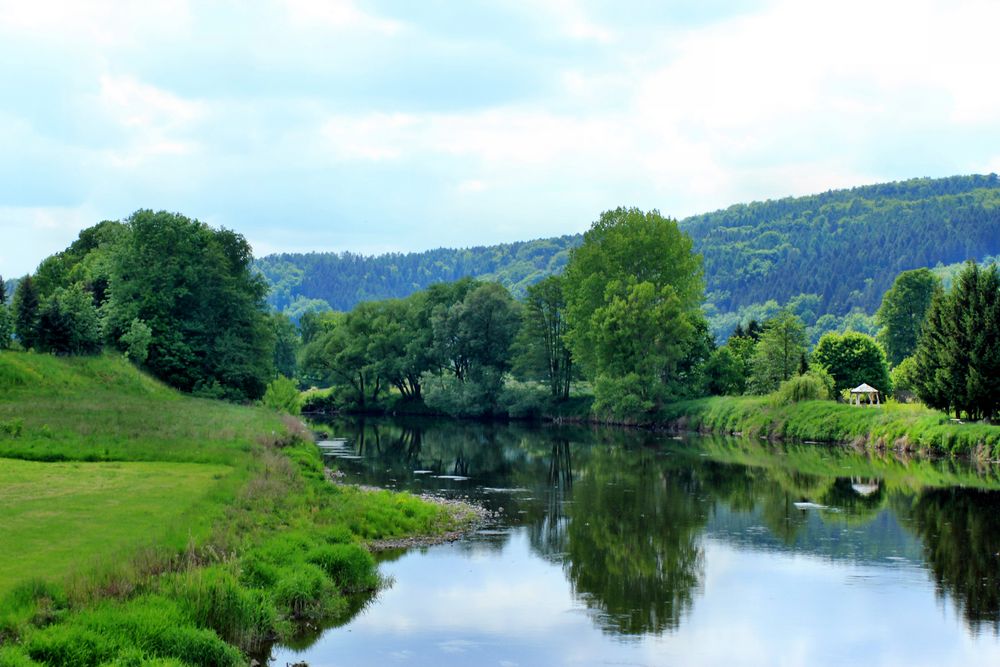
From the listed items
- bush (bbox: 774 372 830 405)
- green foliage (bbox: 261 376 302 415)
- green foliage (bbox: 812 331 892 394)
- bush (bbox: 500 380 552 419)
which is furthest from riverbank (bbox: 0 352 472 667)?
bush (bbox: 500 380 552 419)

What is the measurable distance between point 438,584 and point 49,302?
1387 inches

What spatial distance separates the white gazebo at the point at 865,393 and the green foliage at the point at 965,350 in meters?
13.7

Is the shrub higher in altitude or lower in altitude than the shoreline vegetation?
higher

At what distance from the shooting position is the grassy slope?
166ft

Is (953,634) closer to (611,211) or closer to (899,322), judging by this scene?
(611,211)

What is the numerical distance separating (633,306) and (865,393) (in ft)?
59.7

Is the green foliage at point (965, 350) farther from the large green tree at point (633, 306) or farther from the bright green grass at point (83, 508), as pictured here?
the bright green grass at point (83, 508)

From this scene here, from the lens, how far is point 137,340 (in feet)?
188

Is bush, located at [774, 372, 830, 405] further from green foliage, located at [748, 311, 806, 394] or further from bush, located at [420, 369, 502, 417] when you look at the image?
bush, located at [420, 369, 502, 417]

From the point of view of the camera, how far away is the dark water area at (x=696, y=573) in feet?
62.3

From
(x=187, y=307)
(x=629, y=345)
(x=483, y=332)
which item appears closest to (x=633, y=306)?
(x=629, y=345)

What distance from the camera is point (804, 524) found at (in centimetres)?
3275

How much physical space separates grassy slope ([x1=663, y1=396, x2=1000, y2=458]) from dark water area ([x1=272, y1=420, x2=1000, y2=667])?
3592mm

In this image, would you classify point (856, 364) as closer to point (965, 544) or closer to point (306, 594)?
point (965, 544)
